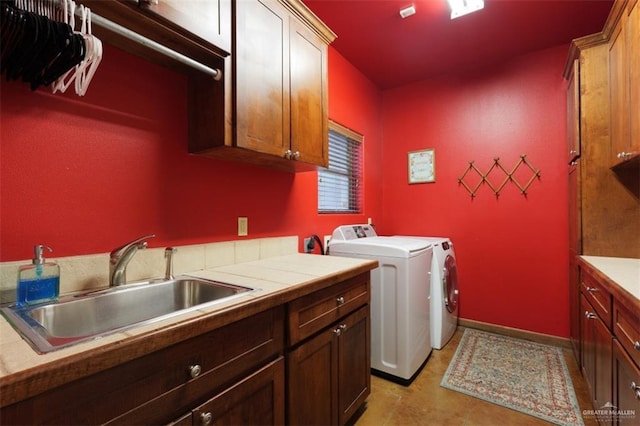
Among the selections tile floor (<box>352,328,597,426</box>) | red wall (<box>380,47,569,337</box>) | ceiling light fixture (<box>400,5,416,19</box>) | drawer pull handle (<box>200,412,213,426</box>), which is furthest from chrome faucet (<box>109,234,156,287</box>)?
red wall (<box>380,47,569,337</box>)

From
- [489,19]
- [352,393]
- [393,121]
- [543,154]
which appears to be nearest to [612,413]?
[352,393]

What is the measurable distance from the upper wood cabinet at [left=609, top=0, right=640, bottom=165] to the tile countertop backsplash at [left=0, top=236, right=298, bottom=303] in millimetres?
2094

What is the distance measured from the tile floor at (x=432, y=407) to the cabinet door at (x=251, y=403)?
34.2 inches

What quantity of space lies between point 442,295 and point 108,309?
2365 mm

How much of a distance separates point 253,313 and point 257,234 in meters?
0.97

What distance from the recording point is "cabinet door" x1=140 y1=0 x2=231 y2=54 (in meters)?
1.10

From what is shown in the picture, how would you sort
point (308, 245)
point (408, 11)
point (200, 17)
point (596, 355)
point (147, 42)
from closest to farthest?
point (147, 42), point (200, 17), point (596, 355), point (408, 11), point (308, 245)

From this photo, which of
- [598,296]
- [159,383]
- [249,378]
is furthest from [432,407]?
[159,383]

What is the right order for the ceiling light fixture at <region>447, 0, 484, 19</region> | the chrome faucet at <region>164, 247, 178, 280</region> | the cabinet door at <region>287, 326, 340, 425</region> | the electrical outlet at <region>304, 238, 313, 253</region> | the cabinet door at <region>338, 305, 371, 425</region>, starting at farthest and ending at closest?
the electrical outlet at <region>304, 238, 313, 253</region> → the ceiling light fixture at <region>447, 0, 484, 19</region> → the cabinet door at <region>338, 305, 371, 425</region> → the chrome faucet at <region>164, 247, 178, 280</region> → the cabinet door at <region>287, 326, 340, 425</region>

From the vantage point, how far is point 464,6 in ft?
6.66

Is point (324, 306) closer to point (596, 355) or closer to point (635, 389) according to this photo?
point (635, 389)

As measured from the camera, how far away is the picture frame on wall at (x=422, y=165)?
3193mm

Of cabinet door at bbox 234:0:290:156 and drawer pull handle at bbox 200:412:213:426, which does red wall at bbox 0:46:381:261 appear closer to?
cabinet door at bbox 234:0:290:156

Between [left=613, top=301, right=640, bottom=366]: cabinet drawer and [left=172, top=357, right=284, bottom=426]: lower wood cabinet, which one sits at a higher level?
[left=613, top=301, right=640, bottom=366]: cabinet drawer
